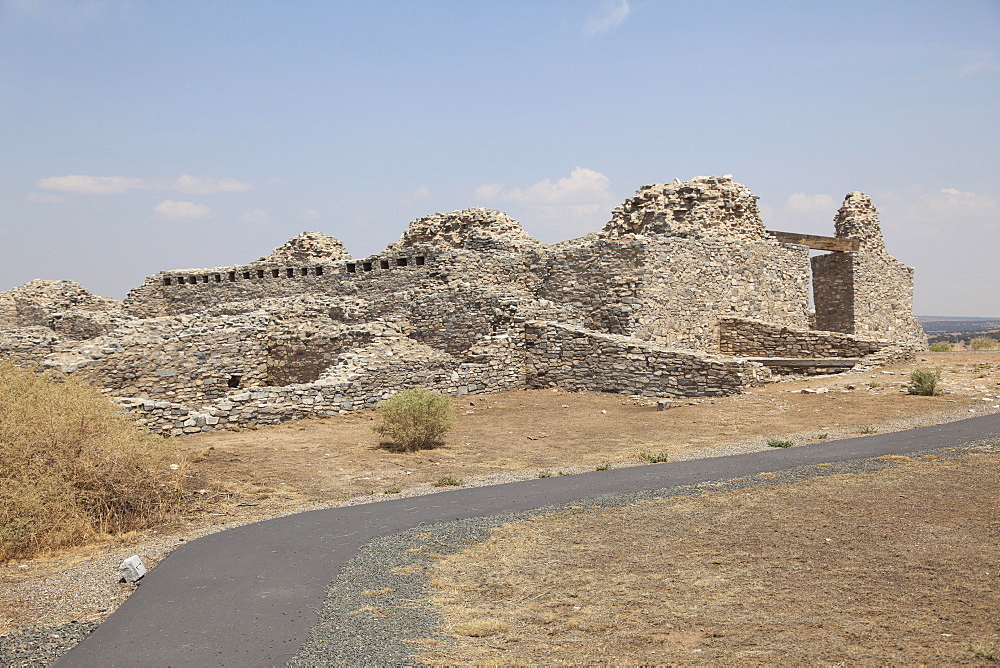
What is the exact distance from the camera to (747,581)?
5051 millimetres

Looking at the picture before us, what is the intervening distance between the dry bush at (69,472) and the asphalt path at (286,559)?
150 centimetres

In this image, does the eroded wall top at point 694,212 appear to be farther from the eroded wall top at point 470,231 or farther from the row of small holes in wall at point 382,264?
the row of small holes in wall at point 382,264

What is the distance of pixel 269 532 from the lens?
23.7ft

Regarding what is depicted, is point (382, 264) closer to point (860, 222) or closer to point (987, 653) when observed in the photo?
point (860, 222)

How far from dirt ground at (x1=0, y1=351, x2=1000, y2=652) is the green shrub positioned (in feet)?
1.12

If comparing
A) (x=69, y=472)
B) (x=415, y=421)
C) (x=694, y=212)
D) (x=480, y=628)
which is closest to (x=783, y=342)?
(x=694, y=212)

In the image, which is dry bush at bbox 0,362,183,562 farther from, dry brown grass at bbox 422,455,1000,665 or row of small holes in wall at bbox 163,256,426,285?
row of small holes in wall at bbox 163,256,426,285

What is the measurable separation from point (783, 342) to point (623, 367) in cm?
607

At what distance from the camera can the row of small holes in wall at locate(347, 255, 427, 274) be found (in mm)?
24000

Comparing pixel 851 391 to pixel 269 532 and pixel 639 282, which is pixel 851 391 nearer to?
pixel 639 282

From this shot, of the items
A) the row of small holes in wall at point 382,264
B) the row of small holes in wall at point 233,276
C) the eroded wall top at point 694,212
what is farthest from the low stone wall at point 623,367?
the row of small holes in wall at point 233,276

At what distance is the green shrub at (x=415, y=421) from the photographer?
476 inches

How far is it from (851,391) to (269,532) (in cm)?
1294

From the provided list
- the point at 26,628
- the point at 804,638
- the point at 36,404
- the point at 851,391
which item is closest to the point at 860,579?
the point at 804,638
